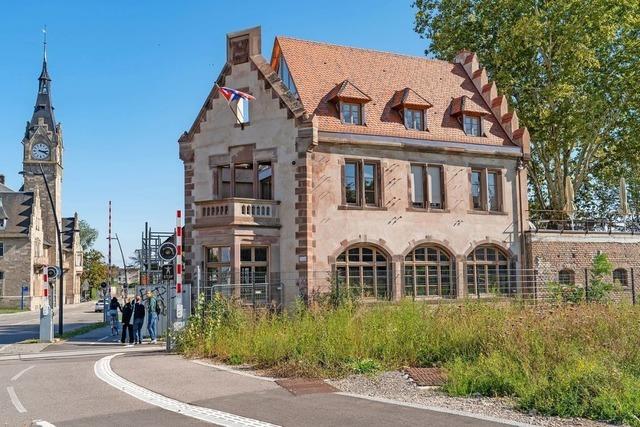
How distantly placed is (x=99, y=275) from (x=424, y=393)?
4243 inches

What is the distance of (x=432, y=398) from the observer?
408 inches

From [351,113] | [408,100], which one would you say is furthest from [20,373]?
[408,100]

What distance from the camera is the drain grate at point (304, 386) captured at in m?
11.2

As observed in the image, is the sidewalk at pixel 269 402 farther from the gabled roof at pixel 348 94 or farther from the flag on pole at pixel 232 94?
the gabled roof at pixel 348 94

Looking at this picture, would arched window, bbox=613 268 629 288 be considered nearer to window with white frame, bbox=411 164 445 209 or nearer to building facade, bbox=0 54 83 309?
window with white frame, bbox=411 164 445 209

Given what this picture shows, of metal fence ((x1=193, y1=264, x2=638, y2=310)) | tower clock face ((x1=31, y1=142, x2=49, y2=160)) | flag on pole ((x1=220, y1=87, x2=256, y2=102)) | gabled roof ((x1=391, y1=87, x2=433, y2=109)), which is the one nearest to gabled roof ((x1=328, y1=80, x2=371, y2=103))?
gabled roof ((x1=391, y1=87, x2=433, y2=109))

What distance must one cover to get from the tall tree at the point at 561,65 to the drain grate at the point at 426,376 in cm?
2411

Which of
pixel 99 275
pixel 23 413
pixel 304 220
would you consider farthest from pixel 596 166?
pixel 99 275

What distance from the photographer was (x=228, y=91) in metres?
25.7

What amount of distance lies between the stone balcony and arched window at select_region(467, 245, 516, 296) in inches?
347

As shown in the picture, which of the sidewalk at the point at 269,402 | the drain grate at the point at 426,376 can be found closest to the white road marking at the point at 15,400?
the sidewalk at the point at 269,402

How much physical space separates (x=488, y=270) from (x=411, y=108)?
306 inches

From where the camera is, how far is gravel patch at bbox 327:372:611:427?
8631 millimetres

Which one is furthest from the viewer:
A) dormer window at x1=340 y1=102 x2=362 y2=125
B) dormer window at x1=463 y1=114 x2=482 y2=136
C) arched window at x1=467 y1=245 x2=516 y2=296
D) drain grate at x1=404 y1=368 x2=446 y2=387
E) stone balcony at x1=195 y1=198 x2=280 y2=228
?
dormer window at x1=463 y1=114 x2=482 y2=136
